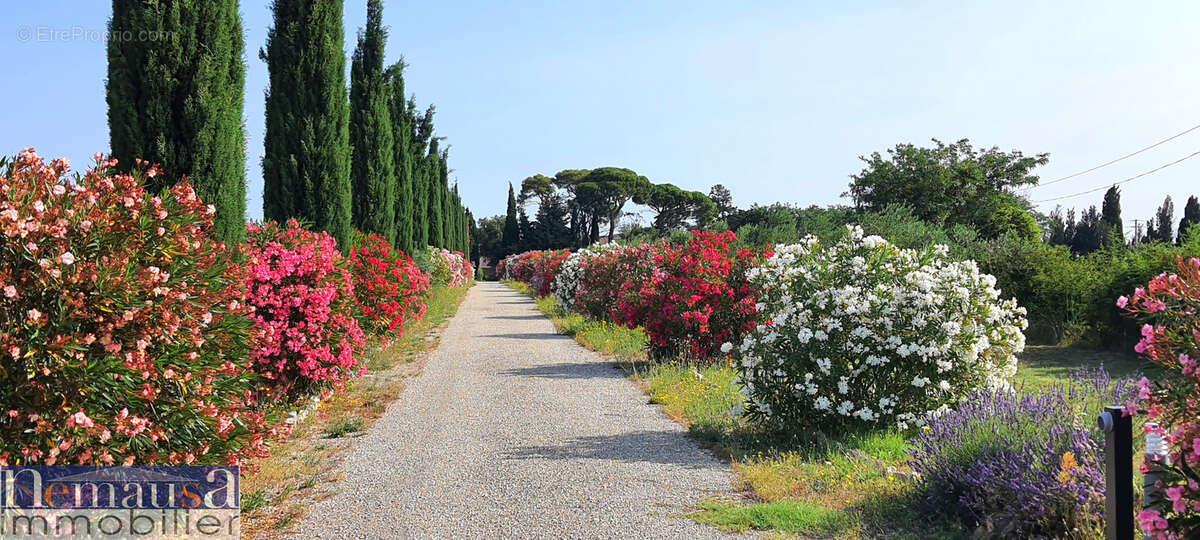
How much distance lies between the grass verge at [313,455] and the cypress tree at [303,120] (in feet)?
8.04

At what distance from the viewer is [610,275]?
17375mm

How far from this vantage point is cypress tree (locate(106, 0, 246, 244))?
22.7 ft

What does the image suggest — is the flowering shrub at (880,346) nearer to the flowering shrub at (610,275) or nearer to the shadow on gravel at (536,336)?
the flowering shrub at (610,275)

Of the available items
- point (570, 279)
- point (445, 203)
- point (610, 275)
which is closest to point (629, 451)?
point (610, 275)

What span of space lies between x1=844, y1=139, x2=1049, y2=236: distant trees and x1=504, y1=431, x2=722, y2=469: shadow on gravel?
28992mm

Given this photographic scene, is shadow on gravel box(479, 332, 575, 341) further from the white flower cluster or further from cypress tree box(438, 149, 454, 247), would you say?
cypress tree box(438, 149, 454, 247)

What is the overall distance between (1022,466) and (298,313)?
→ 6261mm

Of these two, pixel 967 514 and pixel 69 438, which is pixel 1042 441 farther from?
pixel 69 438

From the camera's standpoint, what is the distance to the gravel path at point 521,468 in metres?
4.51

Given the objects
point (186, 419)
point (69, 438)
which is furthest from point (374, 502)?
point (69, 438)

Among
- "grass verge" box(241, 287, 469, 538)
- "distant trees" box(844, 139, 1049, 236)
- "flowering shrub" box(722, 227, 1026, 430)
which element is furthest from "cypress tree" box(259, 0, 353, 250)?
"distant trees" box(844, 139, 1049, 236)

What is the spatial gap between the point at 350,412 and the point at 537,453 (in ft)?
9.12

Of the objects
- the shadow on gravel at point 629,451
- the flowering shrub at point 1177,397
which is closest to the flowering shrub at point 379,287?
the shadow on gravel at point 629,451

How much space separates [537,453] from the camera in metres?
6.18
